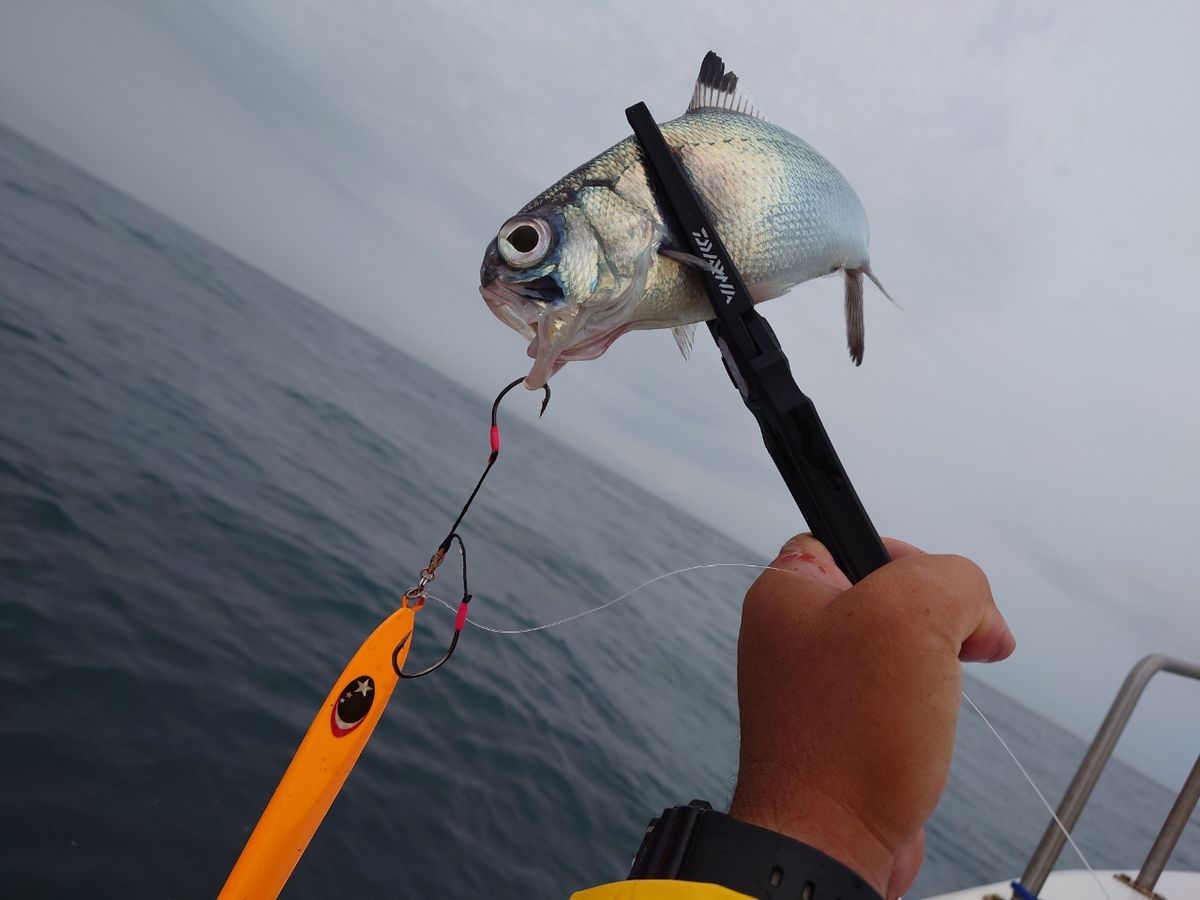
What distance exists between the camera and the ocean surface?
4.79 metres

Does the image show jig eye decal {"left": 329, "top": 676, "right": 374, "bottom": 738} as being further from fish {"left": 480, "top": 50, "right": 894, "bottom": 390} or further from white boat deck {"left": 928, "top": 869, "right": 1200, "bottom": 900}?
white boat deck {"left": 928, "top": 869, "right": 1200, "bottom": 900}

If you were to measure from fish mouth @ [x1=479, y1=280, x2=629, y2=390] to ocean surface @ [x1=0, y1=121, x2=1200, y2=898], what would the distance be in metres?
0.95

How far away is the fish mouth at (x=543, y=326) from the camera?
4.97ft

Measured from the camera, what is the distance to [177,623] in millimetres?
6664

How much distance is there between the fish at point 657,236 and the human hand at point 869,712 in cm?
76

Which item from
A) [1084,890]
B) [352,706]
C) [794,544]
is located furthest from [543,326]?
[1084,890]

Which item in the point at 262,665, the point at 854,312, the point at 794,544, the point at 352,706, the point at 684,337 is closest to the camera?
the point at 794,544

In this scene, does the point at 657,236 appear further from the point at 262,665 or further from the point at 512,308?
the point at 262,665

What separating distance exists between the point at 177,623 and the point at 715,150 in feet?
22.6

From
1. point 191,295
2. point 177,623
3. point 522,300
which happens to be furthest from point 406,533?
point 191,295

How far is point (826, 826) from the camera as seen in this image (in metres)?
1.02

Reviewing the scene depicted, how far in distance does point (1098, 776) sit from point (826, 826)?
3.77 meters

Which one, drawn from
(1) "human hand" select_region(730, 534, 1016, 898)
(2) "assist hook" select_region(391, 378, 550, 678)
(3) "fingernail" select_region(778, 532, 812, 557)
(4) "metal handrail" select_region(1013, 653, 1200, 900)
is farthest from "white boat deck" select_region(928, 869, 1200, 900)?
(1) "human hand" select_region(730, 534, 1016, 898)

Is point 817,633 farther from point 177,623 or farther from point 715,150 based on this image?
point 177,623
